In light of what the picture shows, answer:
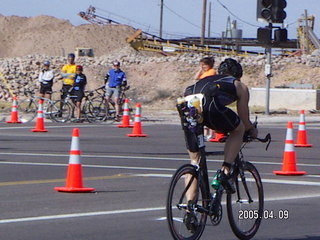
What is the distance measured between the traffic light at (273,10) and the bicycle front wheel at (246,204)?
16.0 m

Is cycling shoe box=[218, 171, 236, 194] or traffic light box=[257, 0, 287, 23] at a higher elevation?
traffic light box=[257, 0, 287, 23]

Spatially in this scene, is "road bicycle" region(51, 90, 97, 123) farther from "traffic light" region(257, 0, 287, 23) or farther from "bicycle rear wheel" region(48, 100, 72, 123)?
"traffic light" region(257, 0, 287, 23)

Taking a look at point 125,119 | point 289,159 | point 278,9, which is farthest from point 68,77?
point 289,159

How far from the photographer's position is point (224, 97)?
8.45 meters

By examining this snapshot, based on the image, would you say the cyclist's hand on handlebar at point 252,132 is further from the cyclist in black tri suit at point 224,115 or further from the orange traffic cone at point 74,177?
the orange traffic cone at point 74,177

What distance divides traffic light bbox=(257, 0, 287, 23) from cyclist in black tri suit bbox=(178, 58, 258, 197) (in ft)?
53.3

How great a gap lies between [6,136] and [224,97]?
13.7m

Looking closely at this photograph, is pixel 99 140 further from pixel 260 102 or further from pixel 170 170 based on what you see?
pixel 260 102

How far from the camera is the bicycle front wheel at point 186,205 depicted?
319 inches

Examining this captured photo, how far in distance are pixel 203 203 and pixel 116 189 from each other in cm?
409

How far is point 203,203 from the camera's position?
8359 mm

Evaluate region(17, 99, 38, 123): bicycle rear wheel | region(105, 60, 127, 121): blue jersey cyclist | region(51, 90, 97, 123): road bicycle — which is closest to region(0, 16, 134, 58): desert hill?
region(17, 99, 38, 123): bicycle rear wheel

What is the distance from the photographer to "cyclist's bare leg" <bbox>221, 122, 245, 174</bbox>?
8.58 m
